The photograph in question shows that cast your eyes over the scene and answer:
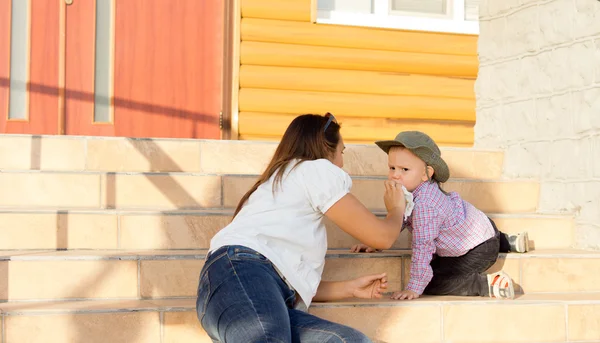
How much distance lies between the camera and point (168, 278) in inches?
130

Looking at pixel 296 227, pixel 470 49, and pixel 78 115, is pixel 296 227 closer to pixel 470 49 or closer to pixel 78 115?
pixel 78 115

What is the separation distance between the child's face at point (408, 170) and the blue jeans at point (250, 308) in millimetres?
1011

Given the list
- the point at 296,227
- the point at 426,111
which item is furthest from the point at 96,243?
the point at 426,111

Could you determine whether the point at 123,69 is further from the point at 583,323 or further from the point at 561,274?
the point at 583,323

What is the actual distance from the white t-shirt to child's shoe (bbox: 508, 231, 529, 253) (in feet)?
4.75

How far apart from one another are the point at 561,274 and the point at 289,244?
1.79 m

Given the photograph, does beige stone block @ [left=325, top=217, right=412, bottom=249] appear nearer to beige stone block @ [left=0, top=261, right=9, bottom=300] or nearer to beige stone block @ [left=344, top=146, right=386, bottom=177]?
beige stone block @ [left=344, top=146, right=386, bottom=177]

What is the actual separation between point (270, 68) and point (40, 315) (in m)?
3.40

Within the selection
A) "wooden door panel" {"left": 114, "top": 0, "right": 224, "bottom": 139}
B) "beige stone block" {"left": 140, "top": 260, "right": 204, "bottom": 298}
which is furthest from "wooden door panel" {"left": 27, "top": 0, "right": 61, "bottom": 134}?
"beige stone block" {"left": 140, "top": 260, "right": 204, "bottom": 298}

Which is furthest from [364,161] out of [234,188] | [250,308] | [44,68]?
[44,68]

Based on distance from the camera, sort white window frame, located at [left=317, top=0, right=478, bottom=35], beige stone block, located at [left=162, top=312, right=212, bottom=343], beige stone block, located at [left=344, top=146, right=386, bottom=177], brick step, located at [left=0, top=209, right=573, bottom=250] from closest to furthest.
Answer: beige stone block, located at [left=162, top=312, right=212, bottom=343]
brick step, located at [left=0, top=209, right=573, bottom=250]
beige stone block, located at [left=344, top=146, right=386, bottom=177]
white window frame, located at [left=317, top=0, right=478, bottom=35]

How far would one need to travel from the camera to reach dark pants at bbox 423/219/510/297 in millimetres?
3467

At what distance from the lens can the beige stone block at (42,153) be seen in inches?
165

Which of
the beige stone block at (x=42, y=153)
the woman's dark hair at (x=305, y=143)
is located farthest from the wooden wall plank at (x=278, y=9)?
the woman's dark hair at (x=305, y=143)
